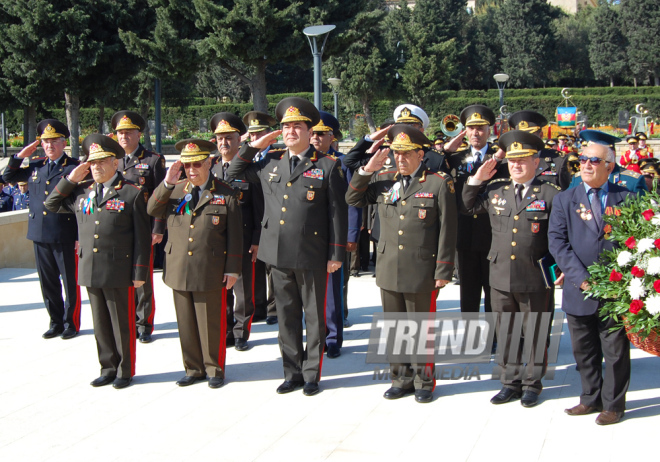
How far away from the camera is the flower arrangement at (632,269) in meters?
4.26

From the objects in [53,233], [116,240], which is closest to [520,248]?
[116,240]

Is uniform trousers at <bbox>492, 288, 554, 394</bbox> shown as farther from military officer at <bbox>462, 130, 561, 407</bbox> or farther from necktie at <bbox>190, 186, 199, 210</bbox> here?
necktie at <bbox>190, 186, 199, 210</bbox>

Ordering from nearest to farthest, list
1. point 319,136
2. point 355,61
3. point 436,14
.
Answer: point 319,136
point 355,61
point 436,14

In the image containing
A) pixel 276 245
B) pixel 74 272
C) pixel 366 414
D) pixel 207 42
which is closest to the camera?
pixel 366 414

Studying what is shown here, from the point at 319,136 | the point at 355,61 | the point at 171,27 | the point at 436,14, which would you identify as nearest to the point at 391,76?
the point at 355,61

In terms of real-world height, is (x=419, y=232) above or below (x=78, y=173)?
below

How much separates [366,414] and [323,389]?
659mm

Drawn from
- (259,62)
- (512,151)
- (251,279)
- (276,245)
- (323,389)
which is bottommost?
(323,389)

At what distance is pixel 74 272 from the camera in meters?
7.16

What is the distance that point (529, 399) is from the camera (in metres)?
5.10

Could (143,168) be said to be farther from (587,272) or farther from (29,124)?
(29,124)

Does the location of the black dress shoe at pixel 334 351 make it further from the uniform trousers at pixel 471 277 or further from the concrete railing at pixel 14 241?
the concrete railing at pixel 14 241

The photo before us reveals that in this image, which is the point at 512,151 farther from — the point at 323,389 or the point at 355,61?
the point at 355,61

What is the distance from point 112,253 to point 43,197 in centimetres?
202
